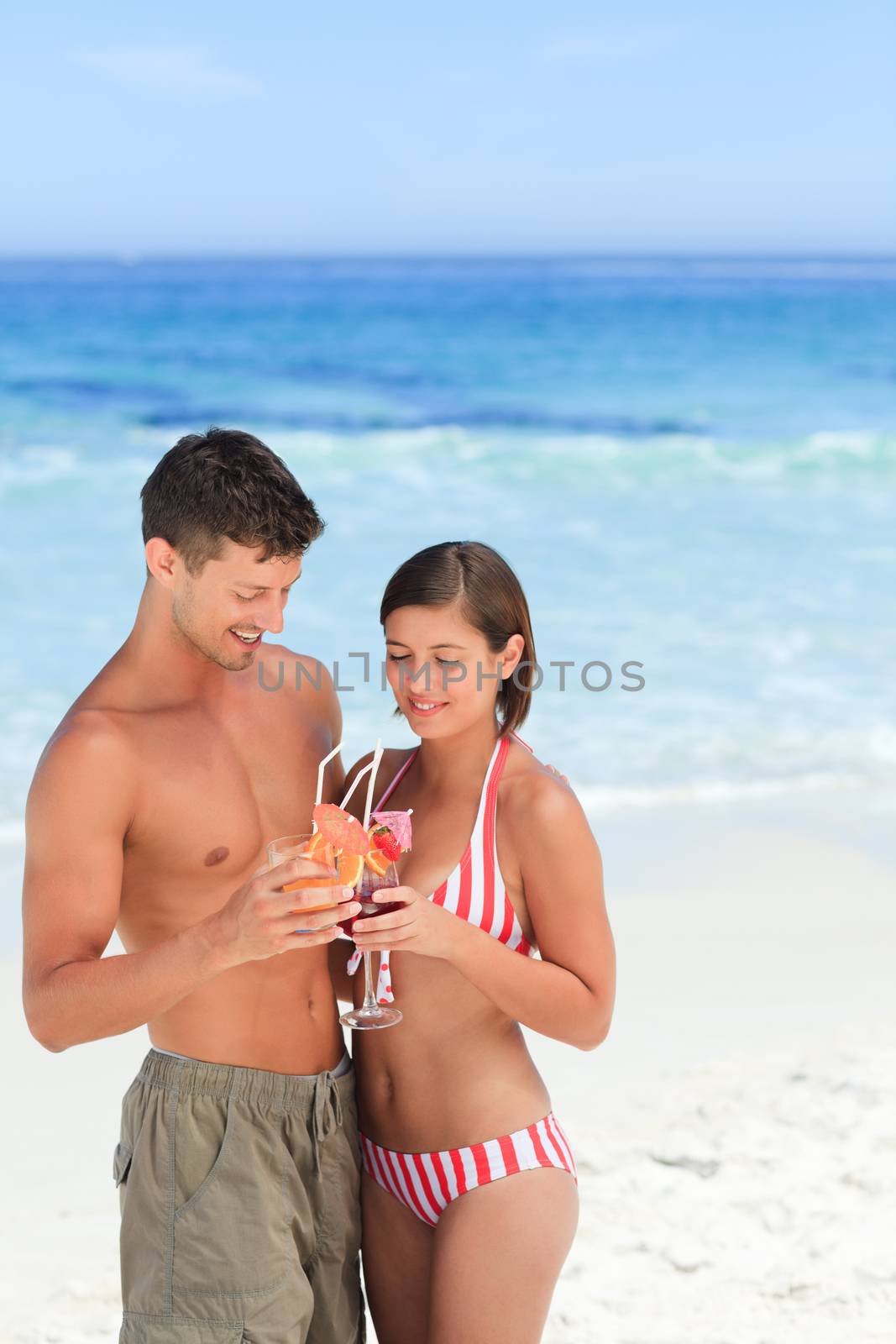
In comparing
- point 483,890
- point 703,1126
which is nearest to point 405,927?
point 483,890

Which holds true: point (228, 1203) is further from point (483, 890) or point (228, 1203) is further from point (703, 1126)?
point (703, 1126)

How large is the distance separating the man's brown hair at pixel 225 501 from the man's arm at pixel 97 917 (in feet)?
1.26

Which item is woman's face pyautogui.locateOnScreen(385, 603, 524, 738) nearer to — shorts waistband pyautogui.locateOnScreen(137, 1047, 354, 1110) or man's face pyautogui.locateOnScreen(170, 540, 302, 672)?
man's face pyautogui.locateOnScreen(170, 540, 302, 672)

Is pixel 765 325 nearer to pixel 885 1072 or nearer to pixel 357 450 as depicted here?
pixel 357 450

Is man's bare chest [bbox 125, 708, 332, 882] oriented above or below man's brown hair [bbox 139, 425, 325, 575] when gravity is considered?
below

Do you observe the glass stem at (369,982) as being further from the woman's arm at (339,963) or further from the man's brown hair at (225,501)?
the man's brown hair at (225,501)

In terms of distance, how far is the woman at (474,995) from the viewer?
97.2 inches

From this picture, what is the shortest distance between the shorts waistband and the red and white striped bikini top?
46 cm

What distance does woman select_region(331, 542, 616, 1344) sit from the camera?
2.47 meters

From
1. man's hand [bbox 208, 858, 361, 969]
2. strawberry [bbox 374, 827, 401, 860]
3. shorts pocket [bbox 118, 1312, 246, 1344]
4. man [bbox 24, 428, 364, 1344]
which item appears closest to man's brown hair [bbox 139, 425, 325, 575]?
man [bbox 24, 428, 364, 1344]

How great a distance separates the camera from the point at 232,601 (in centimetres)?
256

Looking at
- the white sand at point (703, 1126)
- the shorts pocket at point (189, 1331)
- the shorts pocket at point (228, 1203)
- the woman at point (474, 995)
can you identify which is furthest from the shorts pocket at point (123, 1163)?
the white sand at point (703, 1126)

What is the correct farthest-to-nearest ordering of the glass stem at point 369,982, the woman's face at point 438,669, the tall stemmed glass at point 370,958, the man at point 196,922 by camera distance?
the woman's face at point 438,669 → the glass stem at point 369,982 → the man at point 196,922 → the tall stemmed glass at point 370,958

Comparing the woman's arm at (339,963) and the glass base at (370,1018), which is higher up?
the glass base at (370,1018)
